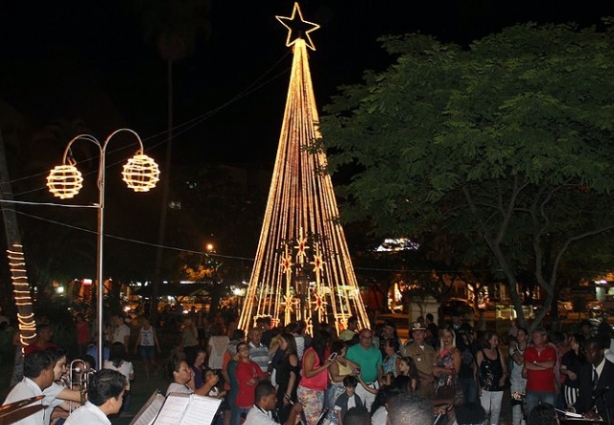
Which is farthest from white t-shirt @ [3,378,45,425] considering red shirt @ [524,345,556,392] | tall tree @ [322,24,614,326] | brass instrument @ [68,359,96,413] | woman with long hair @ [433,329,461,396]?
tall tree @ [322,24,614,326]

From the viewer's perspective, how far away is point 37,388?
6.31 m

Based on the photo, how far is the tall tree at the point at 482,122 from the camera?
12.3 m

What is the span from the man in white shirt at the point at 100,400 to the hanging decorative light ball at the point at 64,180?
8.23 meters

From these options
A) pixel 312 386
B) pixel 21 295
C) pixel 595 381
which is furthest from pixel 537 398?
pixel 21 295

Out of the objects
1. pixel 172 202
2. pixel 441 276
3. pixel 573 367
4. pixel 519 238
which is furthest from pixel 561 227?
pixel 172 202

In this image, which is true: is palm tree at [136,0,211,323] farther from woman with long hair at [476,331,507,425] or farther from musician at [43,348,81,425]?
musician at [43,348,81,425]

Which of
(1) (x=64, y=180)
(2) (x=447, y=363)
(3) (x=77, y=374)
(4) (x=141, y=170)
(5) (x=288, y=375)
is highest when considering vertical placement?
(4) (x=141, y=170)

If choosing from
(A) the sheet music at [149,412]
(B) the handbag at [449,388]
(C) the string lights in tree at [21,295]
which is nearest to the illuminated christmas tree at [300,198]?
(C) the string lights in tree at [21,295]

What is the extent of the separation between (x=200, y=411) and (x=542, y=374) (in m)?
7.12

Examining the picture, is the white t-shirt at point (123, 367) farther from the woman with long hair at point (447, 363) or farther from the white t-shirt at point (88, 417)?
the white t-shirt at point (88, 417)

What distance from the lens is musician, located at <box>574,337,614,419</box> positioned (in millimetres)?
9891

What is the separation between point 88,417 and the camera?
15.9 ft

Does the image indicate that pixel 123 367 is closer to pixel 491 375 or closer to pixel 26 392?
pixel 26 392

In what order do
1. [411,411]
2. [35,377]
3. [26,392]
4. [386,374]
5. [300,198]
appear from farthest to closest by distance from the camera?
1. [300,198]
2. [386,374]
3. [35,377]
4. [26,392]
5. [411,411]
